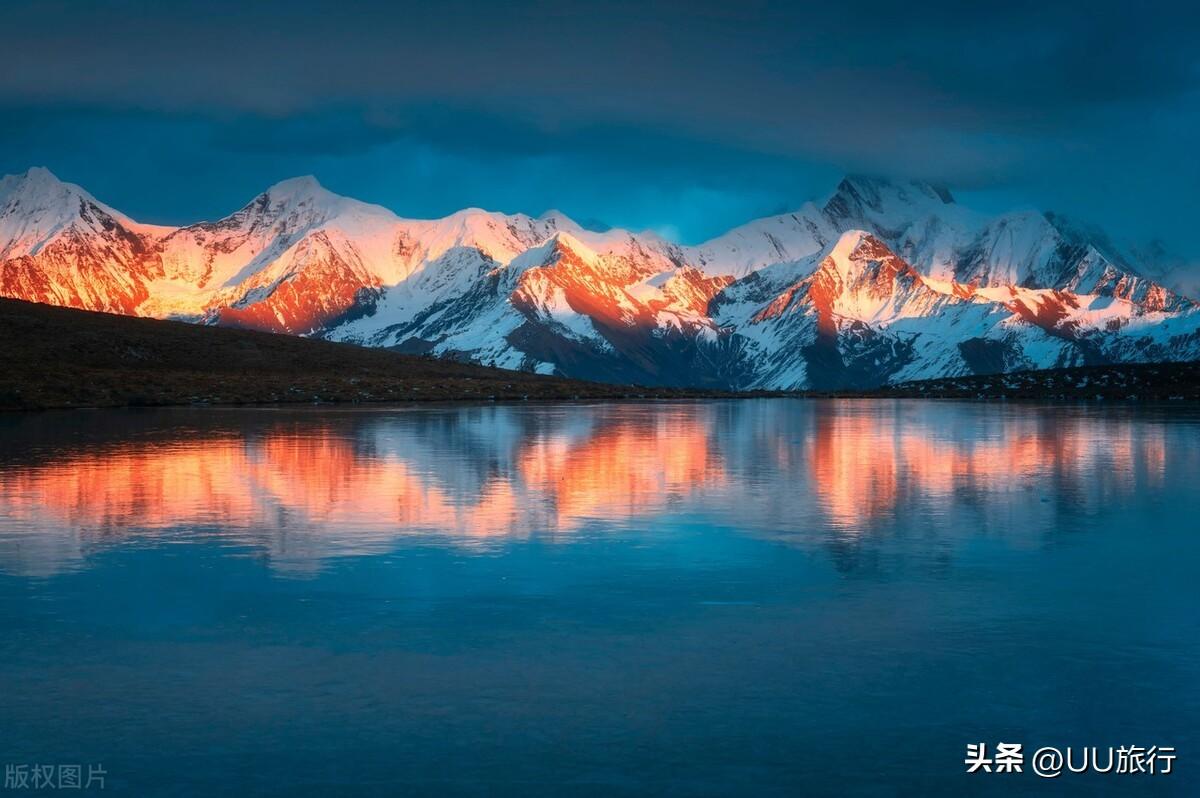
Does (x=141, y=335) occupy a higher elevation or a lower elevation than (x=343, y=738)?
higher

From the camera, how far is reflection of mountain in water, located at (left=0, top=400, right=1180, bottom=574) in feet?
73.8

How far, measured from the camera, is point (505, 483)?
30734 millimetres

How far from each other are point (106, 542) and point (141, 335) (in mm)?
106017

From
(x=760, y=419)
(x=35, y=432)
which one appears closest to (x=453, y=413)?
(x=760, y=419)

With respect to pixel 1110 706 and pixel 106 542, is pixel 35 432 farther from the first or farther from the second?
pixel 1110 706

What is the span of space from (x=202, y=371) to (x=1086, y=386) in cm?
9241

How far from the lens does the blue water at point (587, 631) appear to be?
10945 millimetres

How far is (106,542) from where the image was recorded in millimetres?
21094
